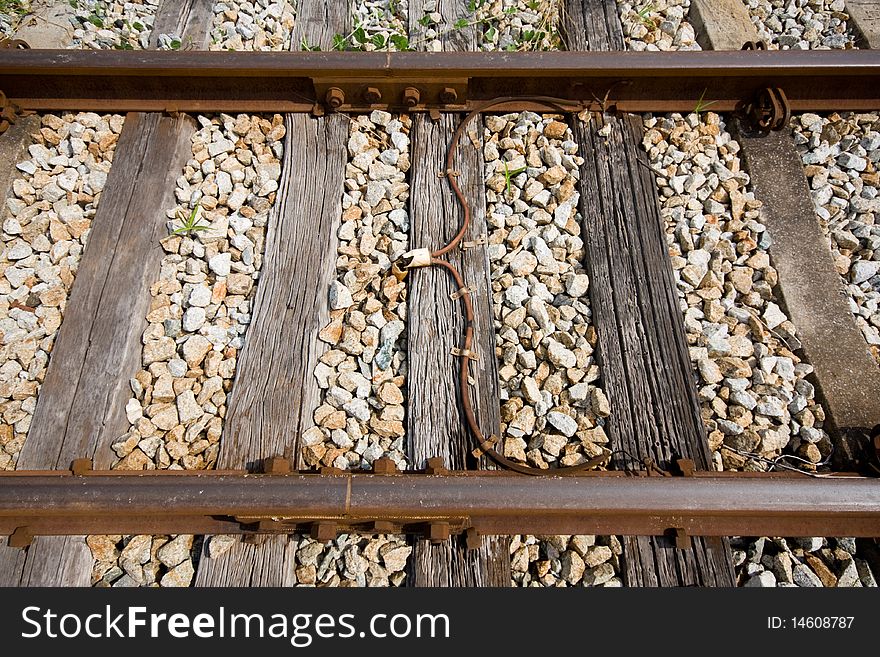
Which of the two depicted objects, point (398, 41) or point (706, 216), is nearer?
point (706, 216)

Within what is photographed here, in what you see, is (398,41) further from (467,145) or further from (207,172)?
(207,172)

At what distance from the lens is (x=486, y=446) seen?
2.17 metres

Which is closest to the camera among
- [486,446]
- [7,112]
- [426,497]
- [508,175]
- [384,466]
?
[426,497]

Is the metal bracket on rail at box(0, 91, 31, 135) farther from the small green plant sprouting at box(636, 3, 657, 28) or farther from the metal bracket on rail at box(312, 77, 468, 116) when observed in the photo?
the small green plant sprouting at box(636, 3, 657, 28)

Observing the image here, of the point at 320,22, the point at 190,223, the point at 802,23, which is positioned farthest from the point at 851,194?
the point at 190,223

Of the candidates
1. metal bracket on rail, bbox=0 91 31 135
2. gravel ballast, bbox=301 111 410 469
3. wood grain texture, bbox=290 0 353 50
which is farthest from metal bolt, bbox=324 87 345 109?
metal bracket on rail, bbox=0 91 31 135

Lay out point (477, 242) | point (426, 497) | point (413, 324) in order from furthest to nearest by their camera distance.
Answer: point (477, 242)
point (413, 324)
point (426, 497)

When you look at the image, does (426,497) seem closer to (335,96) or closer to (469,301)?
(469,301)

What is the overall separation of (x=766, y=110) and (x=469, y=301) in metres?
1.95

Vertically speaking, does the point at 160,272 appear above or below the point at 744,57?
below

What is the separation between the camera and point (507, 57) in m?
2.89

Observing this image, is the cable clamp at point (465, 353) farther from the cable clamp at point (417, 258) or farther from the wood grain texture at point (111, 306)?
the wood grain texture at point (111, 306)
